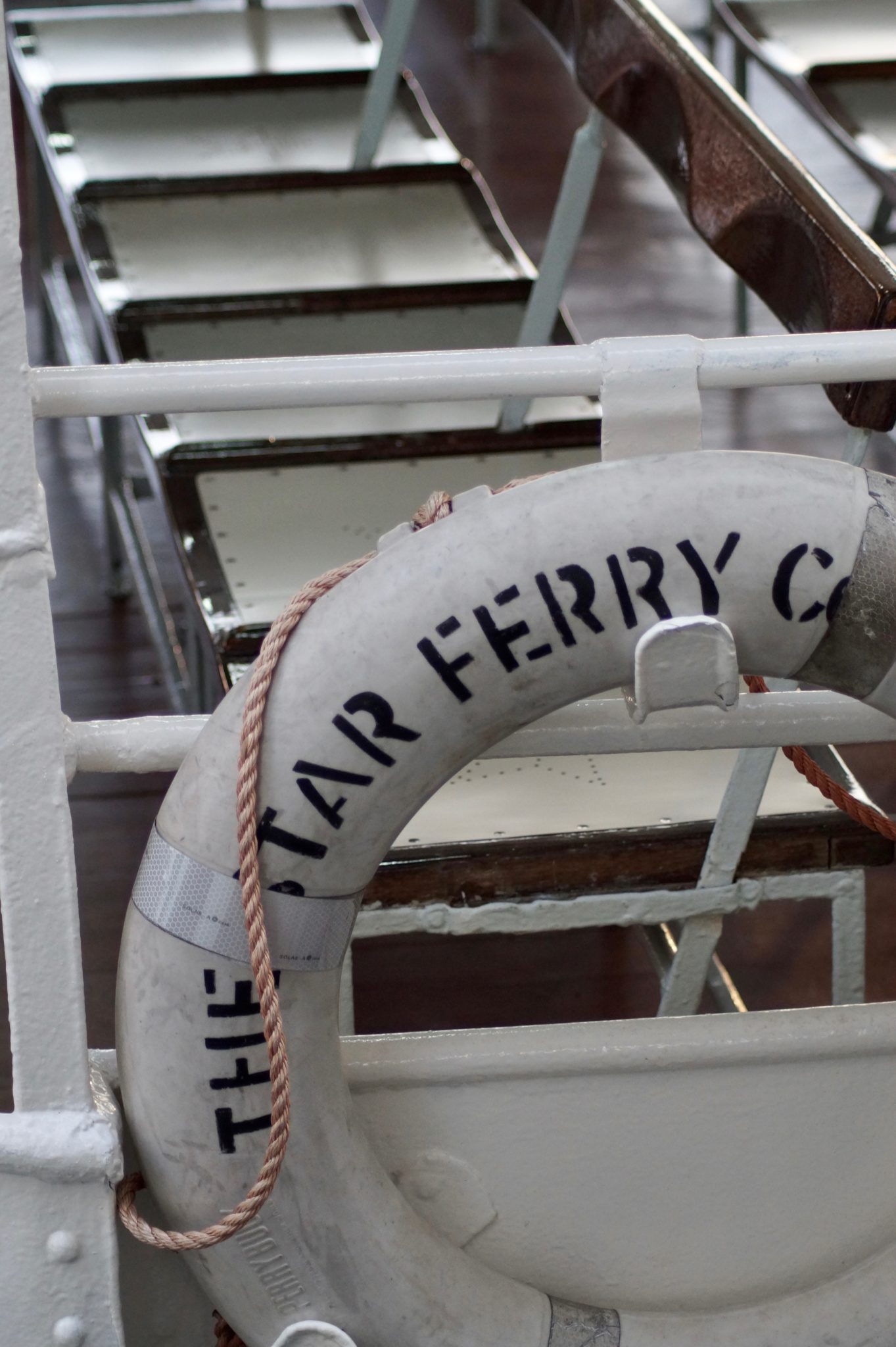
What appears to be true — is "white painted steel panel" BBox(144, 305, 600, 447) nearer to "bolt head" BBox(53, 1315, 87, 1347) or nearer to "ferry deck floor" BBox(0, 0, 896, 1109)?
"ferry deck floor" BBox(0, 0, 896, 1109)

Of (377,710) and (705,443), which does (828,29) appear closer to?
(705,443)

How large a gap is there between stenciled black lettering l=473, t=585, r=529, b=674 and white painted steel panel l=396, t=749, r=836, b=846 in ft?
2.04

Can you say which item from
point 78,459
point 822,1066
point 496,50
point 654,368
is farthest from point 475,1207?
point 496,50

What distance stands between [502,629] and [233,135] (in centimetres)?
236

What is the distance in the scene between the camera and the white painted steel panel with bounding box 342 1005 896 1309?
133 cm

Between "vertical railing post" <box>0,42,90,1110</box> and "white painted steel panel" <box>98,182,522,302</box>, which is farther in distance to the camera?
"white painted steel panel" <box>98,182,522,302</box>

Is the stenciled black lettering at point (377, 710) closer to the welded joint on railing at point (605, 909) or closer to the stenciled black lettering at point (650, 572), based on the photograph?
the stenciled black lettering at point (650, 572)

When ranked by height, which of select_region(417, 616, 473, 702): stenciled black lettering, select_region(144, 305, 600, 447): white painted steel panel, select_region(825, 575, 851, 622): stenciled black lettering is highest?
select_region(144, 305, 600, 447): white painted steel panel

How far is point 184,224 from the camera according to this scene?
2.92 meters

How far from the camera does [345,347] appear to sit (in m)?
2.67

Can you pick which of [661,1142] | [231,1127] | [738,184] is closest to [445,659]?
[231,1127]

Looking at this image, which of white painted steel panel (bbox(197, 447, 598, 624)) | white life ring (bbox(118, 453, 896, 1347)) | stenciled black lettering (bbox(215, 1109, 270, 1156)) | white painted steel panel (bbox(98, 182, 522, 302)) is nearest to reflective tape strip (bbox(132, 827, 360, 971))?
white life ring (bbox(118, 453, 896, 1347))

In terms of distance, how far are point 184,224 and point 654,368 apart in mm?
1953

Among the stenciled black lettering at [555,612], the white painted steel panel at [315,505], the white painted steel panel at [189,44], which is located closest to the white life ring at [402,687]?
the stenciled black lettering at [555,612]
